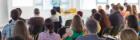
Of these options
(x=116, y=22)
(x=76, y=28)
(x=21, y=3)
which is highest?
(x=21, y=3)

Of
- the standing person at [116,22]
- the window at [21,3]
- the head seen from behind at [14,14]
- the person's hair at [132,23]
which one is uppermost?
the head seen from behind at [14,14]

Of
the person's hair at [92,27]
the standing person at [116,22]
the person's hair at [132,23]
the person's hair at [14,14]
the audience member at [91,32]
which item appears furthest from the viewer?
the standing person at [116,22]

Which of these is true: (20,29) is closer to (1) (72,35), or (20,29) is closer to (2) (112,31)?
(1) (72,35)

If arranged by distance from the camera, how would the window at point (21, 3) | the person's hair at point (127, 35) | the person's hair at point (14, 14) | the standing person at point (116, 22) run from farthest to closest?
the window at point (21, 3) → the standing person at point (116, 22) → the person's hair at point (14, 14) → the person's hair at point (127, 35)

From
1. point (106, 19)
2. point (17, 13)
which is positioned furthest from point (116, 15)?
point (17, 13)

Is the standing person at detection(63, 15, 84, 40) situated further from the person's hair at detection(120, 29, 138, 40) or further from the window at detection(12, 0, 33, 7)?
the window at detection(12, 0, 33, 7)

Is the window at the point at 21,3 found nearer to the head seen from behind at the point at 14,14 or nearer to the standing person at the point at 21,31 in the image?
the head seen from behind at the point at 14,14

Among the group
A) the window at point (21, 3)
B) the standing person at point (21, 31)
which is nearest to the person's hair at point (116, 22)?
the standing person at point (21, 31)

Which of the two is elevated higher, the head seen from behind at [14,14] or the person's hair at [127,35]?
the head seen from behind at [14,14]

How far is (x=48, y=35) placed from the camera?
4688mm

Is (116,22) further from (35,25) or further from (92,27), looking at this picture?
(92,27)

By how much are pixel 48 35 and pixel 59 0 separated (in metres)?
9.43

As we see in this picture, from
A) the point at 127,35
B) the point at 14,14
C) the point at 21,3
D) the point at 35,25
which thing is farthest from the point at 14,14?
the point at 21,3

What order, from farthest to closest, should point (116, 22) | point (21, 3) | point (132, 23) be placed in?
point (21, 3), point (116, 22), point (132, 23)
